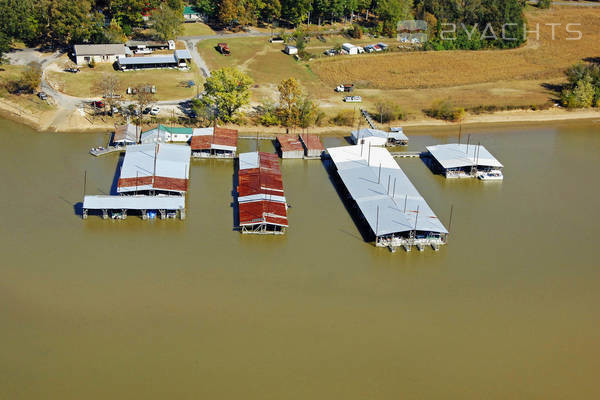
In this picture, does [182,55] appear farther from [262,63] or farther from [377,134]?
[377,134]

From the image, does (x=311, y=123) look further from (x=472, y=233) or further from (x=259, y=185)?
(x=472, y=233)

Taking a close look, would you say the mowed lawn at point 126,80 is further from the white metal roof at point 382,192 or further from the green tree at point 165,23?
the white metal roof at point 382,192

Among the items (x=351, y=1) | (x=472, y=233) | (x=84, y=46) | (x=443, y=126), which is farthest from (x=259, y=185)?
(x=351, y=1)

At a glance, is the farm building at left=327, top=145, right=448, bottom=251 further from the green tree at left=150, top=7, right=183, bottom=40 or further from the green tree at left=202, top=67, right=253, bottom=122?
the green tree at left=150, top=7, right=183, bottom=40

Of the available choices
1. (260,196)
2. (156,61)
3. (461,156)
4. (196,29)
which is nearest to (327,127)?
→ (461,156)

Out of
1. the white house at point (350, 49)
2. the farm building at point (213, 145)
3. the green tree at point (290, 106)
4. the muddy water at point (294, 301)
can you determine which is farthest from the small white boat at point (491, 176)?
the white house at point (350, 49)

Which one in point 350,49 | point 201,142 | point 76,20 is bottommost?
point 201,142
